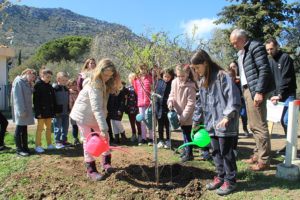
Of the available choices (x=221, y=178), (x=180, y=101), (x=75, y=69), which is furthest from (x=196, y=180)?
(x=75, y=69)

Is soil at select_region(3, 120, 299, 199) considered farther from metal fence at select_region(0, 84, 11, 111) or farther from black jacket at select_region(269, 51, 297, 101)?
metal fence at select_region(0, 84, 11, 111)

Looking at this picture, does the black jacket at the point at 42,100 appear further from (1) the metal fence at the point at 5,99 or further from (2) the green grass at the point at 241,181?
(1) the metal fence at the point at 5,99

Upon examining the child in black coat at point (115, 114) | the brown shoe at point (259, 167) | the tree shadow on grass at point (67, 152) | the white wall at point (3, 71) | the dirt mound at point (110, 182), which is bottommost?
the dirt mound at point (110, 182)

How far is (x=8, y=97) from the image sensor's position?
43.6 feet

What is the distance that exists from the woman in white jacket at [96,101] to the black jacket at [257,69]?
1.88m

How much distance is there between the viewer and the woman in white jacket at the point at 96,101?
303cm

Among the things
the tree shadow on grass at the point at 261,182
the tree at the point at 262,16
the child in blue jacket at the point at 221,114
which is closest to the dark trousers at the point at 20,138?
the child in blue jacket at the point at 221,114

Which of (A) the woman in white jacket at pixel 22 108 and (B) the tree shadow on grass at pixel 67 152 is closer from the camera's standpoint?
(A) the woman in white jacket at pixel 22 108

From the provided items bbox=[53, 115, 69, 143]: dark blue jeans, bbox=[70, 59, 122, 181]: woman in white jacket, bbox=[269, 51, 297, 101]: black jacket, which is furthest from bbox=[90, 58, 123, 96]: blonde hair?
bbox=[269, 51, 297, 101]: black jacket

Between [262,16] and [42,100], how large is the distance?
18.0 metres

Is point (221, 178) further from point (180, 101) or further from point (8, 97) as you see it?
point (8, 97)

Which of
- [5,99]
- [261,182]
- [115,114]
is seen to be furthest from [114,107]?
[5,99]

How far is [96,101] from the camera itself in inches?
119

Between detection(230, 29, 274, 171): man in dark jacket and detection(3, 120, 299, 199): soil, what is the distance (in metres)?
0.45
